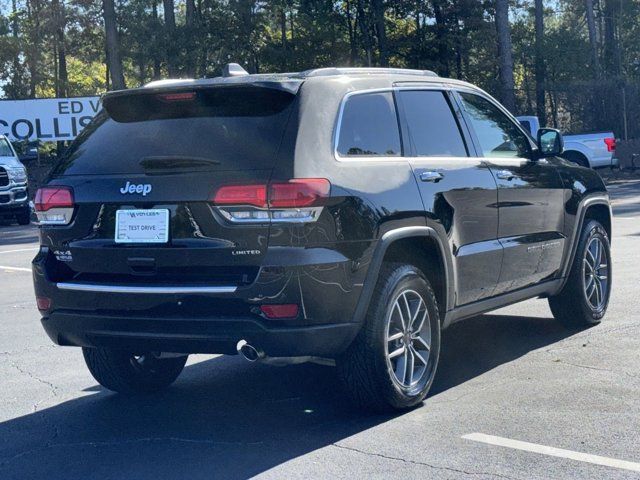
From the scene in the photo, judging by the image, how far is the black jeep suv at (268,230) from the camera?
535 cm

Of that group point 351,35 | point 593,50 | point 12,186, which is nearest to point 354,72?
point 12,186

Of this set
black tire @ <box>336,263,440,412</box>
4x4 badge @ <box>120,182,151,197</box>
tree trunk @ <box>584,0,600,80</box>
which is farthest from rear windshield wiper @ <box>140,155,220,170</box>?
tree trunk @ <box>584,0,600,80</box>

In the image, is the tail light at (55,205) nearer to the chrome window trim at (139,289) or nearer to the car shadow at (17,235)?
the chrome window trim at (139,289)

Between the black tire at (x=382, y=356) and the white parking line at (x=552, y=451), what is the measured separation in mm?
546

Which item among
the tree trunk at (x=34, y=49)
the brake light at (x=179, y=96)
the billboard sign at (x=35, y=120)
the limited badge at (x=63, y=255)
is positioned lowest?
the limited badge at (x=63, y=255)

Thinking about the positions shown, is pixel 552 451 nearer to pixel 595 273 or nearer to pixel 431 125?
pixel 431 125

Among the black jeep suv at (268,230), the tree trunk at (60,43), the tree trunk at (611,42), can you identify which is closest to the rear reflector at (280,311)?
the black jeep suv at (268,230)

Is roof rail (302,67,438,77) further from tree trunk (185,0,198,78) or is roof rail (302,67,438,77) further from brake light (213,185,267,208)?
tree trunk (185,0,198,78)

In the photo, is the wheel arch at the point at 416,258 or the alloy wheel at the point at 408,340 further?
the alloy wheel at the point at 408,340

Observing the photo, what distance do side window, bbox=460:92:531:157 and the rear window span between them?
193 centimetres

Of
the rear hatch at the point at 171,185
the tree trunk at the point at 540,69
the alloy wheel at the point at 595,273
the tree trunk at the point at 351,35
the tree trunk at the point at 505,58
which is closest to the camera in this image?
the rear hatch at the point at 171,185

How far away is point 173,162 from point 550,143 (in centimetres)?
346

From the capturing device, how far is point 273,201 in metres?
5.30

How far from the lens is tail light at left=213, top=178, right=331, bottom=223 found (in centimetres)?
530
